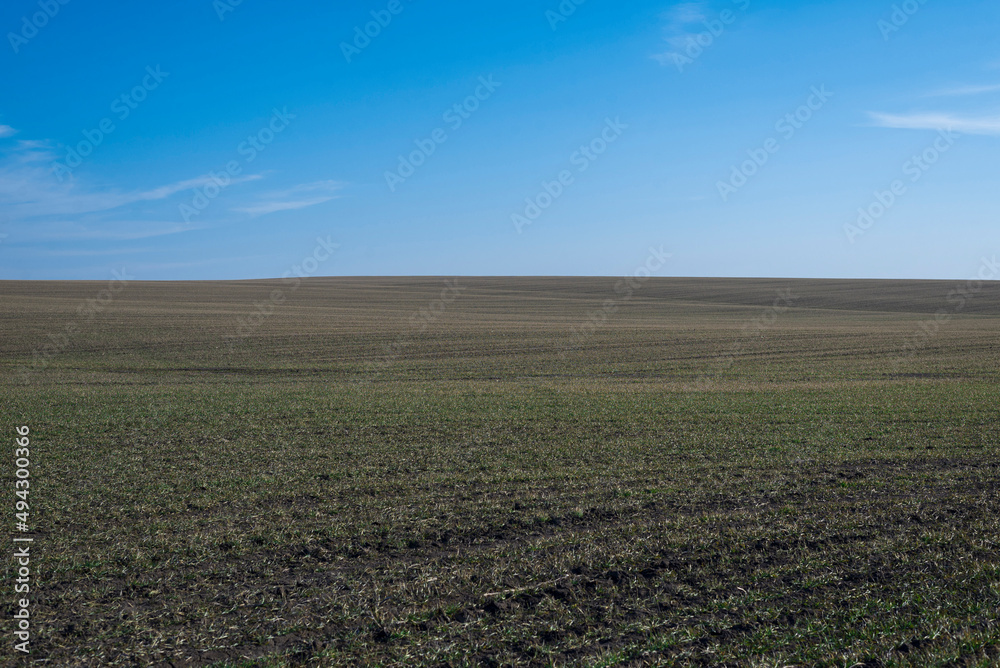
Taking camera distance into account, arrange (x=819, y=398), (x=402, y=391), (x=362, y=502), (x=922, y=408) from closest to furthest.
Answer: (x=362, y=502)
(x=922, y=408)
(x=819, y=398)
(x=402, y=391)

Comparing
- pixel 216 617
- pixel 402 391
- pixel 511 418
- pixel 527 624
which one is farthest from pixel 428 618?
pixel 402 391

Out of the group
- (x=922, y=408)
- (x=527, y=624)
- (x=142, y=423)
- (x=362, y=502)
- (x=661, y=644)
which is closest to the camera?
(x=661, y=644)

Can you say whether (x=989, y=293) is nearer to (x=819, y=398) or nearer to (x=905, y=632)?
(x=819, y=398)

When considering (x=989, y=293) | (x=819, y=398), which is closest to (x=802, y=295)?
(x=989, y=293)

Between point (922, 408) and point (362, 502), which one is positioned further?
point (922, 408)

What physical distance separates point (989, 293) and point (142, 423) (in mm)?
122255

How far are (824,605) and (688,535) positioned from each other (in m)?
2.73

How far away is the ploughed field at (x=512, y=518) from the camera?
7.60m

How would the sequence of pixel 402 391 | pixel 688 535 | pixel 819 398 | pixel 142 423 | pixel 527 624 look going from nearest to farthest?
1. pixel 527 624
2. pixel 688 535
3. pixel 142 423
4. pixel 819 398
5. pixel 402 391

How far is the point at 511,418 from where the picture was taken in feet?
74.3

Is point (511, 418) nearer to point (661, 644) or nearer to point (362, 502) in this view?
point (362, 502)

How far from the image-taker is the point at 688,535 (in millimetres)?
10727

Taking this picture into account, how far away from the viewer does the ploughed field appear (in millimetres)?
7598

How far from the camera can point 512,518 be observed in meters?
11.9
